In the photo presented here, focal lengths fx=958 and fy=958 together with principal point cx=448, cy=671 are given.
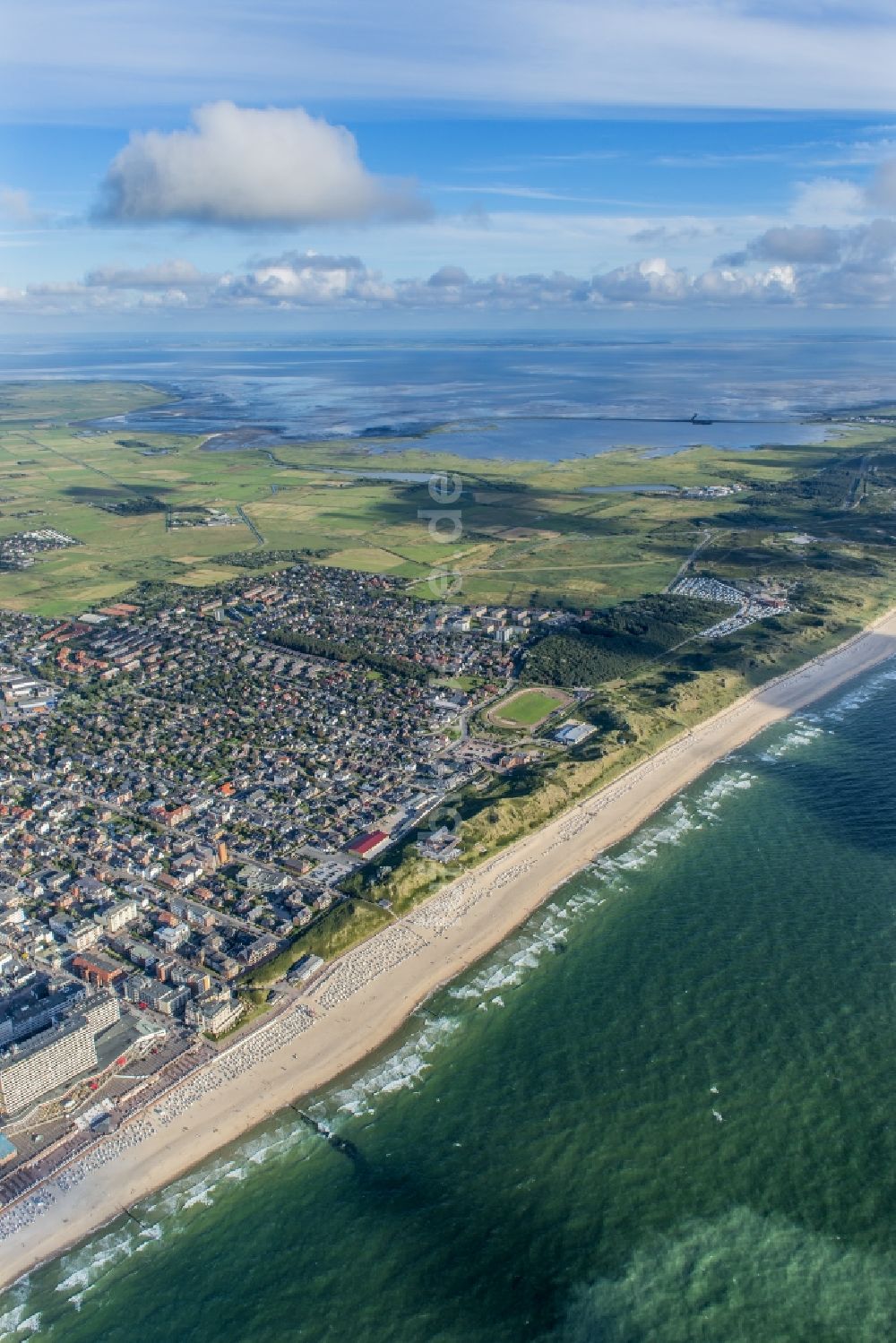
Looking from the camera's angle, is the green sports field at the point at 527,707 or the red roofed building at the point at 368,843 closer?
the red roofed building at the point at 368,843

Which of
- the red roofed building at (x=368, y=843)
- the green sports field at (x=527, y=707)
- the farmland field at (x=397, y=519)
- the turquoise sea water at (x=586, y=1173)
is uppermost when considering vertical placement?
the farmland field at (x=397, y=519)

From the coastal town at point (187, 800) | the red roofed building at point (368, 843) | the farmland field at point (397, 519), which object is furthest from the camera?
the farmland field at point (397, 519)

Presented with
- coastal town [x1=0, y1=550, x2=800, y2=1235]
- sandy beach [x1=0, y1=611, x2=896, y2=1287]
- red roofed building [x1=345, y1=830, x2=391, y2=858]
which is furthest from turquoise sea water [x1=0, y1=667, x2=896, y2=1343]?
red roofed building [x1=345, y1=830, x2=391, y2=858]

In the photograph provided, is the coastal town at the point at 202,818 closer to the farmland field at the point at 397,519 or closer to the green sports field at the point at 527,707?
the green sports field at the point at 527,707

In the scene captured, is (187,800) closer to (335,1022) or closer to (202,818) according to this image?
(202,818)

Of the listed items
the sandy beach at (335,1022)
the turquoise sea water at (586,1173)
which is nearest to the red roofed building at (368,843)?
the sandy beach at (335,1022)

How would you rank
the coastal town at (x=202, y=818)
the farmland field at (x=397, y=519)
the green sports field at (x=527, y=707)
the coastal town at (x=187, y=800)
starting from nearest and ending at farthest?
the coastal town at (x=202, y=818)
the coastal town at (x=187, y=800)
the green sports field at (x=527, y=707)
the farmland field at (x=397, y=519)

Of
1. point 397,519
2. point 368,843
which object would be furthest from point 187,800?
point 397,519

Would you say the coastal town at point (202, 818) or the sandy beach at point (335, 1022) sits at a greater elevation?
the coastal town at point (202, 818)
